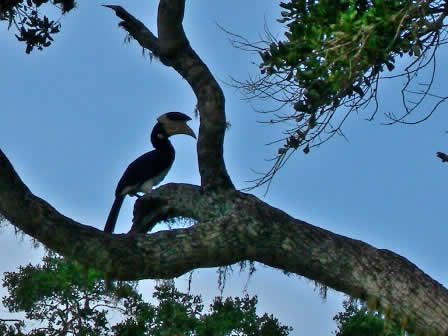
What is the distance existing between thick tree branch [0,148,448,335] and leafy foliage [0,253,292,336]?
13.7 feet

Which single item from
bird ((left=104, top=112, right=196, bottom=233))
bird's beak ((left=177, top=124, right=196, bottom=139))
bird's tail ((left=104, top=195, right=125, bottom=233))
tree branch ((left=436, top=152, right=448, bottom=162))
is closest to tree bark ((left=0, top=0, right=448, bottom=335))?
tree branch ((left=436, top=152, right=448, bottom=162))

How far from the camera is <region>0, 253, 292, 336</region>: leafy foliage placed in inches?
596

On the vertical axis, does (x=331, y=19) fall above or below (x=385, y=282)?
above

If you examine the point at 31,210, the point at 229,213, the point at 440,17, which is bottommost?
the point at 31,210

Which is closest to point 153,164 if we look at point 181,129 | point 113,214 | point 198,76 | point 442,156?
point 181,129

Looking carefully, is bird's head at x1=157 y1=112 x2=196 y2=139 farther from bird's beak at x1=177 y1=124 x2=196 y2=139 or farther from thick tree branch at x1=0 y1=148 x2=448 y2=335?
thick tree branch at x1=0 y1=148 x2=448 y2=335

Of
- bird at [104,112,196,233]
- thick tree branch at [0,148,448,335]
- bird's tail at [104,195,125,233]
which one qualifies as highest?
bird at [104,112,196,233]

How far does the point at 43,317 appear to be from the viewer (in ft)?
52.9

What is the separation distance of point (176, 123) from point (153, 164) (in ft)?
2.43

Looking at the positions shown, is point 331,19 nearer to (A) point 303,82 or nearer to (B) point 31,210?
(A) point 303,82

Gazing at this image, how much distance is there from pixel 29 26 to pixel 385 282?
18.9ft

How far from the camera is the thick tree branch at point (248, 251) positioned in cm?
1015

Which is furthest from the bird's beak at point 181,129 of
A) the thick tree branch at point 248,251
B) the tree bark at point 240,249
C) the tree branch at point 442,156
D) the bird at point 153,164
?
the tree branch at point 442,156

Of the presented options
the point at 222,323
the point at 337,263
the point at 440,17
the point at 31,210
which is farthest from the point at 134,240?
the point at 222,323
